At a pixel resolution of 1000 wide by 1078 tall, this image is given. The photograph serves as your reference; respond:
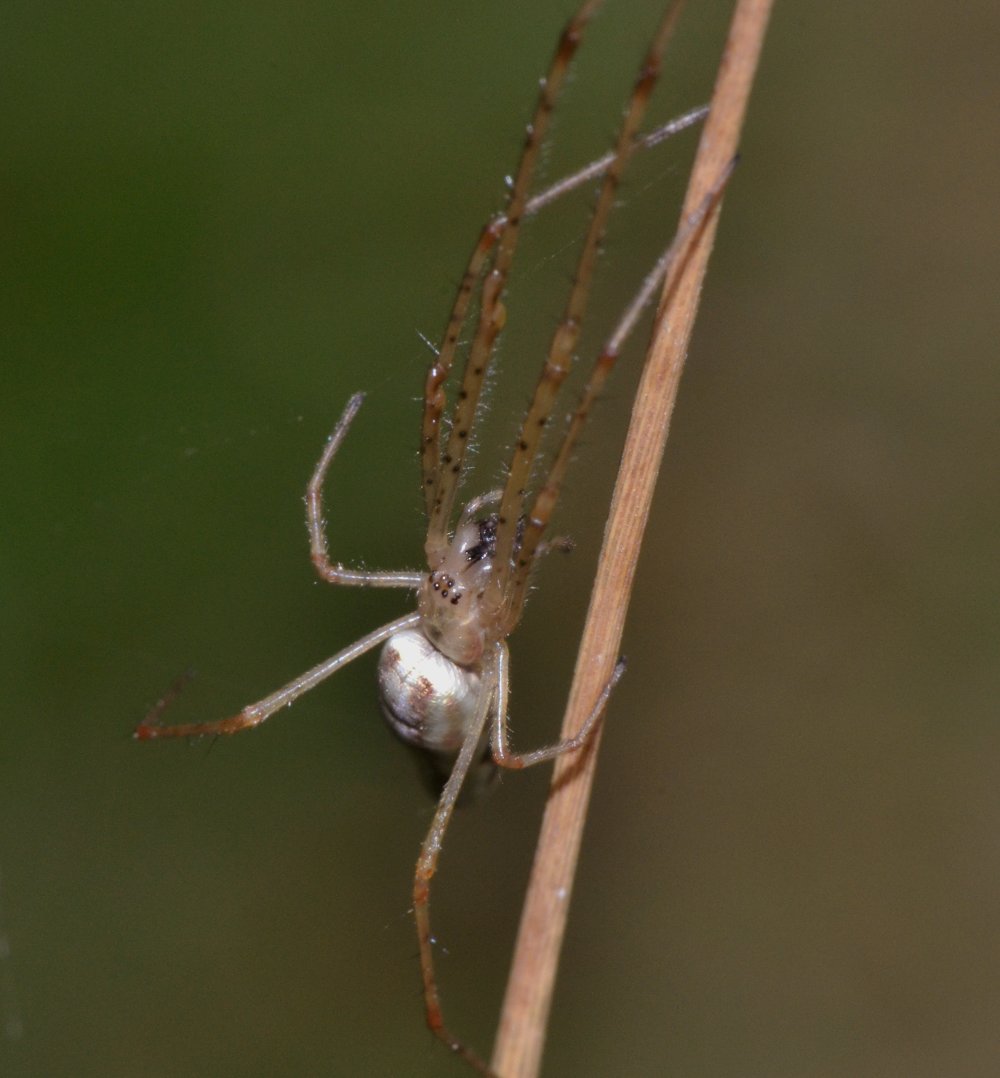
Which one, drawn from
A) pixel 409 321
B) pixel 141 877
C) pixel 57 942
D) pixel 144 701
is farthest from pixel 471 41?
pixel 57 942

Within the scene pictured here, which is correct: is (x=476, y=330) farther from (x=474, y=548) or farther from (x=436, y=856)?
(x=436, y=856)

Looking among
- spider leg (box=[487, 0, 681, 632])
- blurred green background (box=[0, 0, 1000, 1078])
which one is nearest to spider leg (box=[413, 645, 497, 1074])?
spider leg (box=[487, 0, 681, 632])

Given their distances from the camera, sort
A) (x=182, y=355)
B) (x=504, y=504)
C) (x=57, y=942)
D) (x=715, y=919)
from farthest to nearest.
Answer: (x=715, y=919)
(x=57, y=942)
(x=182, y=355)
(x=504, y=504)

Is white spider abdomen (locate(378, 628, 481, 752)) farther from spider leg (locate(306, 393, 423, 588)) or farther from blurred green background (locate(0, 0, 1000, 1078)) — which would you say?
blurred green background (locate(0, 0, 1000, 1078))

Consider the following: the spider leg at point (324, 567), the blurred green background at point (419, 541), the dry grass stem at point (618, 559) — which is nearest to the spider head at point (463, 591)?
the spider leg at point (324, 567)

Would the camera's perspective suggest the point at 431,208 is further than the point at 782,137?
No

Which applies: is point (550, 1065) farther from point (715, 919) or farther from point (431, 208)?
point (431, 208)

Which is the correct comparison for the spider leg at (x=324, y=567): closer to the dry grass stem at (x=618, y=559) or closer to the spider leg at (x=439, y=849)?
the spider leg at (x=439, y=849)
